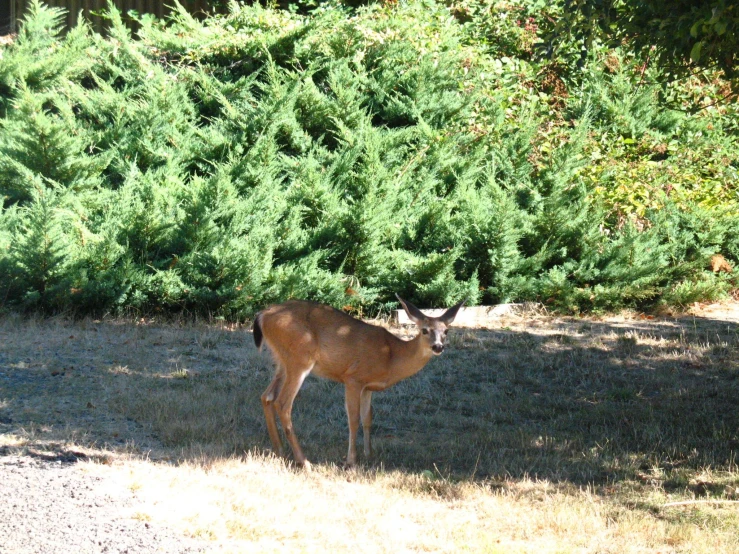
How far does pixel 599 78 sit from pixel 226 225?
780 centimetres

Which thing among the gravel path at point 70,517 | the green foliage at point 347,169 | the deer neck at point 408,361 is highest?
the green foliage at point 347,169

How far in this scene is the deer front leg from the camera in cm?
734

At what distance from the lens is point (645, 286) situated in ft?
41.4

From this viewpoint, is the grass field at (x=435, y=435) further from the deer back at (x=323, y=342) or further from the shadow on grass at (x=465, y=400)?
the deer back at (x=323, y=342)

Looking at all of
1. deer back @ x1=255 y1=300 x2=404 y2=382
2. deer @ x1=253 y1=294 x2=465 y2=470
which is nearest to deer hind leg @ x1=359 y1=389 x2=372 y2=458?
deer @ x1=253 y1=294 x2=465 y2=470

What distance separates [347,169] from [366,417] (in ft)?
19.6

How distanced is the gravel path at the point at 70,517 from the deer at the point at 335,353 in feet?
5.58

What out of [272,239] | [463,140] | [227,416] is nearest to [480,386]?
[227,416]

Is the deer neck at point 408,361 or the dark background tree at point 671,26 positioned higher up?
the dark background tree at point 671,26

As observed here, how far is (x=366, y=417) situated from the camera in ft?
25.5

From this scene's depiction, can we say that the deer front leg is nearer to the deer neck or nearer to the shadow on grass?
the shadow on grass

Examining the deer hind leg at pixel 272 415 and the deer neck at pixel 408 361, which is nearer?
the deer hind leg at pixel 272 415

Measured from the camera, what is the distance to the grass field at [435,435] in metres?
5.94

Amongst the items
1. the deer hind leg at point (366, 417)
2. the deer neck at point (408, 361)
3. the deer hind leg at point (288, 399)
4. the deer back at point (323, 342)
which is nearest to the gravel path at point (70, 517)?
the deer hind leg at point (288, 399)
